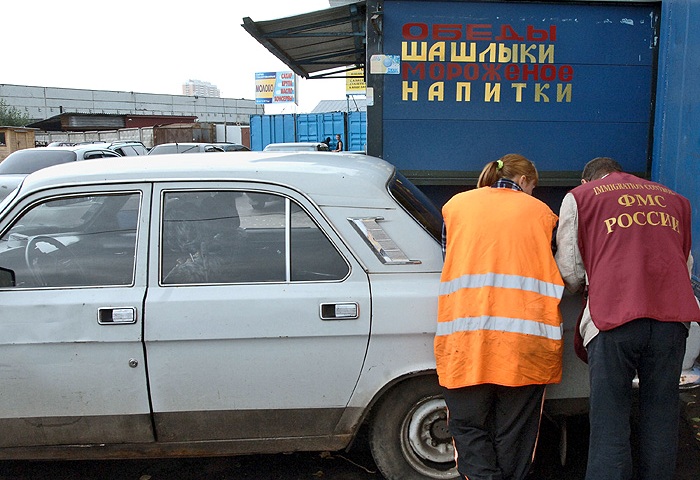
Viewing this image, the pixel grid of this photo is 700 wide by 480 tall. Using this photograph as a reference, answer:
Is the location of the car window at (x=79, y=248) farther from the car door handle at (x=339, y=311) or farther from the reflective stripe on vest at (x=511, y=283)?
the reflective stripe on vest at (x=511, y=283)

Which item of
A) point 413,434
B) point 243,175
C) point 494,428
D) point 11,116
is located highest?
point 11,116

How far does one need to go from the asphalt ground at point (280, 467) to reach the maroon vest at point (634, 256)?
110 cm

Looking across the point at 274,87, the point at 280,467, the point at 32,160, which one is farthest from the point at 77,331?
the point at 274,87

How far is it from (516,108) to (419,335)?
3.59 meters

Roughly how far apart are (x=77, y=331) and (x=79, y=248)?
0.48 meters

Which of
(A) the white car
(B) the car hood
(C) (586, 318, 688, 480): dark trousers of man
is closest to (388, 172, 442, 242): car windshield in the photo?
(A) the white car

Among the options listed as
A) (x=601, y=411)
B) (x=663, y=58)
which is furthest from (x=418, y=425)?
(x=663, y=58)

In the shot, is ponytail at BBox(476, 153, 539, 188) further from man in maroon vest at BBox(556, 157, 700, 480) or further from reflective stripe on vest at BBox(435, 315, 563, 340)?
reflective stripe on vest at BBox(435, 315, 563, 340)

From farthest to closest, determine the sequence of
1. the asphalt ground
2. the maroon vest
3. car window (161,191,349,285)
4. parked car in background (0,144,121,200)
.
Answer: parked car in background (0,144,121,200), the asphalt ground, car window (161,191,349,285), the maroon vest

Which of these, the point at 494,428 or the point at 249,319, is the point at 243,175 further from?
the point at 494,428

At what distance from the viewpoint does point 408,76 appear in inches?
235

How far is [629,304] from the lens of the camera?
2.79 m

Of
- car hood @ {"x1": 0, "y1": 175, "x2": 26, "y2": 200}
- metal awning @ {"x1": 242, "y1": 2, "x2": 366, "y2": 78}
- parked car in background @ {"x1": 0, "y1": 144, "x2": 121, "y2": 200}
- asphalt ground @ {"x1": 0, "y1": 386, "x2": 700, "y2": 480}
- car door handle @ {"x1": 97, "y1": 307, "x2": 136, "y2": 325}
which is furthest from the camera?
parked car in background @ {"x1": 0, "y1": 144, "x2": 121, "y2": 200}

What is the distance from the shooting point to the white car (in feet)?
10.1
